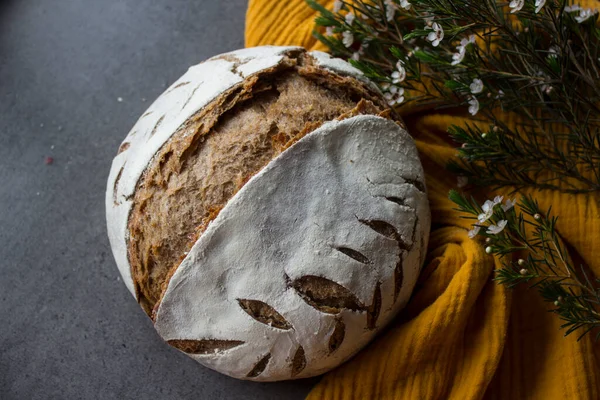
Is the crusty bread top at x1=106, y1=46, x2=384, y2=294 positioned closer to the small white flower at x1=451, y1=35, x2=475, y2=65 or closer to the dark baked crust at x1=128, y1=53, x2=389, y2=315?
the dark baked crust at x1=128, y1=53, x2=389, y2=315

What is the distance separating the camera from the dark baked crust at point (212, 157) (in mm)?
933

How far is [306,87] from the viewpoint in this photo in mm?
1003

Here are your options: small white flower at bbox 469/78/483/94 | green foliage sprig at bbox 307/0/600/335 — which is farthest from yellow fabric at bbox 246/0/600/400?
small white flower at bbox 469/78/483/94

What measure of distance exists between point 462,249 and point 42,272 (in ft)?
2.87

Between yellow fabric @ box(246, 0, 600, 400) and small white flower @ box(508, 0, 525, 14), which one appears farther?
yellow fabric @ box(246, 0, 600, 400)

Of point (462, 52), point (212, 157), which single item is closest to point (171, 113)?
point (212, 157)

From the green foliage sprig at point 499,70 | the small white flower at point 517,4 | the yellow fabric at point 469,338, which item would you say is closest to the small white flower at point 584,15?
the green foliage sprig at point 499,70

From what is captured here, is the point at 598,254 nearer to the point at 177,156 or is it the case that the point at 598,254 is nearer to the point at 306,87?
the point at 306,87

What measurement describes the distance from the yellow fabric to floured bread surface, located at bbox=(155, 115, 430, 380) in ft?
0.38

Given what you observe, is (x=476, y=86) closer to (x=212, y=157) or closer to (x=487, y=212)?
(x=487, y=212)

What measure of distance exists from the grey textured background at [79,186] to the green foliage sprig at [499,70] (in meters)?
0.44

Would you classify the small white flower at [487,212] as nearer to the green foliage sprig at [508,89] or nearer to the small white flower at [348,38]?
the green foliage sprig at [508,89]

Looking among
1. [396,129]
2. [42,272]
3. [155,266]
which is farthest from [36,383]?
[396,129]

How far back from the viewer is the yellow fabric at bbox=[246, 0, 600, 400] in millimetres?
1053
